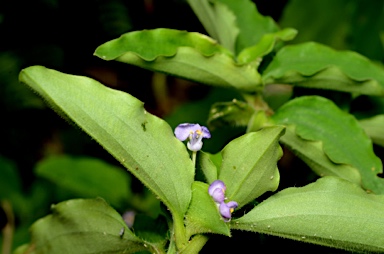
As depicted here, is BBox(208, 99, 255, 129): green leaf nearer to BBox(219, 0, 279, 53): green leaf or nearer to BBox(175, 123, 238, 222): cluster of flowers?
BBox(219, 0, 279, 53): green leaf

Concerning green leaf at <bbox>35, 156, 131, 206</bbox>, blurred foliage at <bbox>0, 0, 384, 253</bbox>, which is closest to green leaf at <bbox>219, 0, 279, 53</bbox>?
blurred foliage at <bbox>0, 0, 384, 253</bbox>

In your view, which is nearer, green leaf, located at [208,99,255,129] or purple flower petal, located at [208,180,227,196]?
purple flower petal, located at [208,180,227,196]

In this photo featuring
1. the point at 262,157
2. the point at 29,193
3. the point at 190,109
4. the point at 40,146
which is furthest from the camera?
the point at 40,146

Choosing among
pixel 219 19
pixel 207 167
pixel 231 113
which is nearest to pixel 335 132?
pixel 231 113

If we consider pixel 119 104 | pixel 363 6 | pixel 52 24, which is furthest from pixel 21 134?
pixel 119 104

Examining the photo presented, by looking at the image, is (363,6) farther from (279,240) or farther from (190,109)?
(279,240)

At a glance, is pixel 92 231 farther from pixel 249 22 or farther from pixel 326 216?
pixel 249 22

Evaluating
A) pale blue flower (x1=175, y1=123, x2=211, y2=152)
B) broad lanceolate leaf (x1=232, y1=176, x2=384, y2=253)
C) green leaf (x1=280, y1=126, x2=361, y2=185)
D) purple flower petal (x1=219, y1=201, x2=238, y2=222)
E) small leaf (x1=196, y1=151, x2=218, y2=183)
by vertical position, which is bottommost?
green leaf (x1=280, y1=126, x2=361, y2=185)
